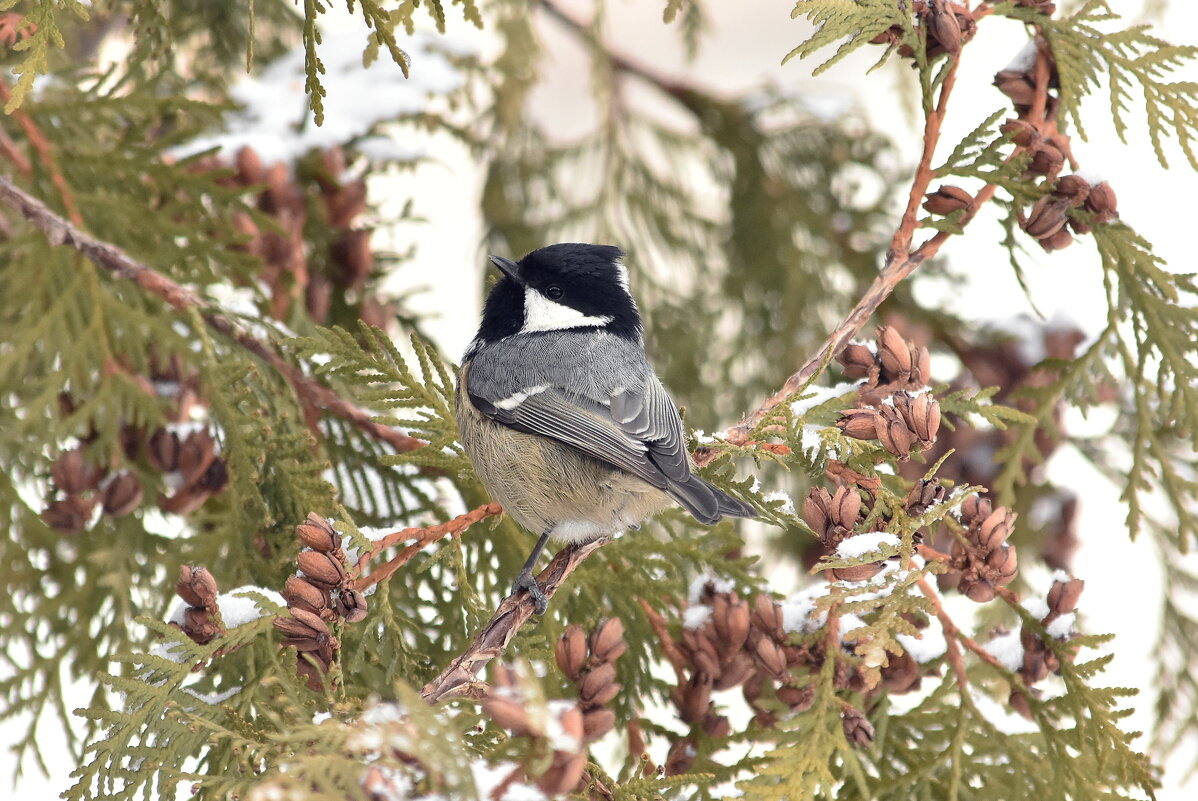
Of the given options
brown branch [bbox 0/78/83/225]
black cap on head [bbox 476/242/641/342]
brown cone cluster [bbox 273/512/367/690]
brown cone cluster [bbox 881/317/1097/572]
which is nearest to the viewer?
brown cone cluster [bbox 273/512/367/690]

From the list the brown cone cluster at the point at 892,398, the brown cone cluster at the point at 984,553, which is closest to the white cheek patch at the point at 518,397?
the brown cone cluster at the point at 892,398

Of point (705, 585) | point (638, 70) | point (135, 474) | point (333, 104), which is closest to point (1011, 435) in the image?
point (705, 585)

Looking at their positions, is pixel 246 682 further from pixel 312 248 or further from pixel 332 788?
pixel 312 248

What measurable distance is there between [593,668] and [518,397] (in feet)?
1.99

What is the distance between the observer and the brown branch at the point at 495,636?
48.0 inches

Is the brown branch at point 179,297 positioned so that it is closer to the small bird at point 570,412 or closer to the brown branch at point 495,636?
the small bird at point 570,412

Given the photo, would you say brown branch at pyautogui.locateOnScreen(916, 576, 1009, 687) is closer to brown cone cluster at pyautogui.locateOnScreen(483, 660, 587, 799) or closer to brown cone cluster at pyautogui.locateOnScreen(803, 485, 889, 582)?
brown cone cluster at pyautogui.locateOnScreen(803, 485, 889, 582)

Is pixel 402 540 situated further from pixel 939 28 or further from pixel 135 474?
pixel 939 28

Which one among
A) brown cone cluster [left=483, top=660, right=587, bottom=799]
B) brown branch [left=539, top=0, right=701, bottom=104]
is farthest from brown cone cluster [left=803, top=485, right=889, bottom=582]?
brown branch [left=539, top=0, right=701, bottom=104]

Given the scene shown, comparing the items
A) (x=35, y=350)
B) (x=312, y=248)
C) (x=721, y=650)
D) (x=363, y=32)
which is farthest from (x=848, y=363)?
(x=363, y=32)

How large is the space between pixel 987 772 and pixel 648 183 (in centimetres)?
179

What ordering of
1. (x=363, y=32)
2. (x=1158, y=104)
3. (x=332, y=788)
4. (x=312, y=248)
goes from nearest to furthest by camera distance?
(x=332, y=788) < (x=1158, y=104) < (x=312, y=248) < (x=363, y=32)

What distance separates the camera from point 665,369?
8.96ft

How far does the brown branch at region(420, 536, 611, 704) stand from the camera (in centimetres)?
122
